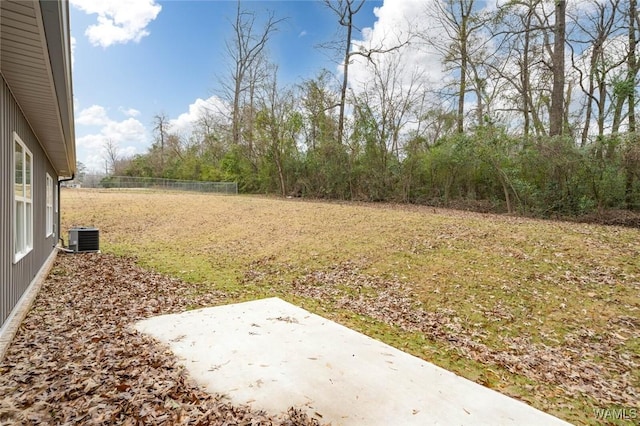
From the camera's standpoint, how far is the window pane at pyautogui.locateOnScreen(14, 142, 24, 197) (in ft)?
14.0

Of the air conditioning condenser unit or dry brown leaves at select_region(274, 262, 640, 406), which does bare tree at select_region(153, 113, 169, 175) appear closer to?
the air conditioning condenser unit

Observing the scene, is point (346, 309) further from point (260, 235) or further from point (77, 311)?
point (260, 235)

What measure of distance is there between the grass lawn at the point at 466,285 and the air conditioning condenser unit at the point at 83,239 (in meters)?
0.69

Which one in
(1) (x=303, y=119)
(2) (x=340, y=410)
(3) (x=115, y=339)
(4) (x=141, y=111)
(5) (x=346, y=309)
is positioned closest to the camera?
(2) (x=340, y=410)

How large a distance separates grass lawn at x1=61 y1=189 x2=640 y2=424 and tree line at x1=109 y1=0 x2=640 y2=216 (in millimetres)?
3266

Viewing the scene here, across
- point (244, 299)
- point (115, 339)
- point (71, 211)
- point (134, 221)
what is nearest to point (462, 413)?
point (115, 339)

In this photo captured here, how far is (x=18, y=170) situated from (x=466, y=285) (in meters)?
6.54

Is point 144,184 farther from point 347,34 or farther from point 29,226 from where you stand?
point 29,226

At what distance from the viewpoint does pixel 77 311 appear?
4590mm

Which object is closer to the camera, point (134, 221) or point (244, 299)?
point (244, 299)

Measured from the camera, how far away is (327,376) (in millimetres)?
3053

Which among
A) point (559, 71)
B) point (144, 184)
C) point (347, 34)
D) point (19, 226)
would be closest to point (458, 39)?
point (559, 71)

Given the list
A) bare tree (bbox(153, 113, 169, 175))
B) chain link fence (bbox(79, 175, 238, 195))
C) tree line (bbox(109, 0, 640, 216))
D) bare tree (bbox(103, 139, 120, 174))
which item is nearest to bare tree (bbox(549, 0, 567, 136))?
tree line (bbox(109, 0, 640, 216))

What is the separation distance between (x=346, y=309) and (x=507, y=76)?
12994mm
